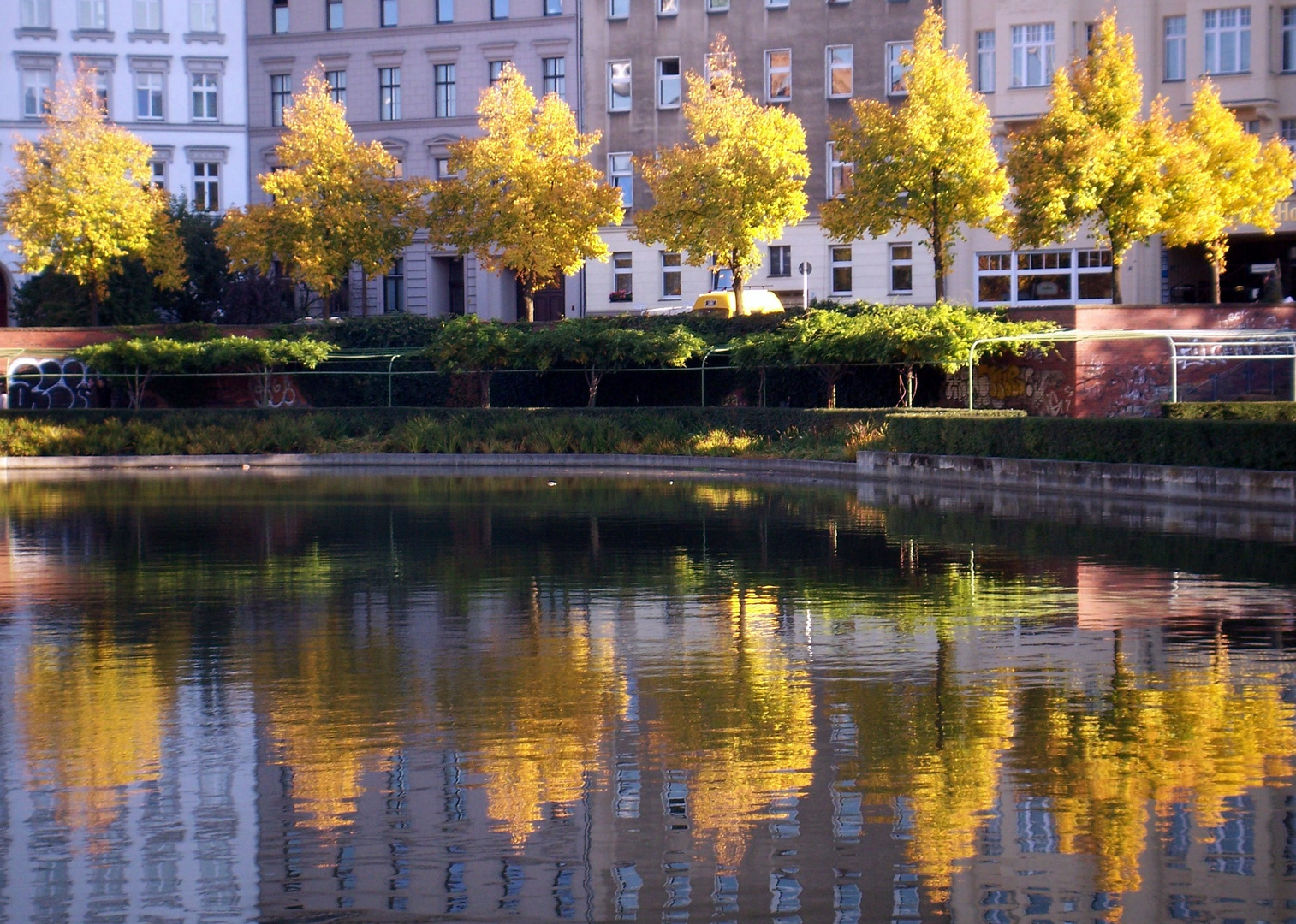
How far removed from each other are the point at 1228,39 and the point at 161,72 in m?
39.3

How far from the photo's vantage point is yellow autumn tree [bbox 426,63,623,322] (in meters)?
49.9

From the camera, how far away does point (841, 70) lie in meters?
56.7

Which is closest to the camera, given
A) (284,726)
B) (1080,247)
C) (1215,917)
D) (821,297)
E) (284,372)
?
(1215,917)

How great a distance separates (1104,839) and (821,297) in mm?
49915

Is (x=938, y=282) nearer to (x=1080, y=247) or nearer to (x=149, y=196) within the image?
(x=1080, y=247)

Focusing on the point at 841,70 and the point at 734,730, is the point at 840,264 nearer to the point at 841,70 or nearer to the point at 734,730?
the point at 841,70

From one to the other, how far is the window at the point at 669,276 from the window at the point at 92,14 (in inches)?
965

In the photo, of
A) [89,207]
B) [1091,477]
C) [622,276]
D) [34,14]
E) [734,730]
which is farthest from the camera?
[34,14]

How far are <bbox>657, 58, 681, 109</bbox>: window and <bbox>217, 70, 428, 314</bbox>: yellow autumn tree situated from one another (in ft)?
34.2

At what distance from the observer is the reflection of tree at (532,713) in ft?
25.0

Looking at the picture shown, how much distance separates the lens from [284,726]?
9031 millimetres

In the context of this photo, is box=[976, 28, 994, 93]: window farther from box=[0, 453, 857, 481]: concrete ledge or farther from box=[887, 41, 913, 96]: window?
box=[0, 453, 857, 481]: concrete ledge

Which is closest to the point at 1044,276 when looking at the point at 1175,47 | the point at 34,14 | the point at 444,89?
the point at 1175,47

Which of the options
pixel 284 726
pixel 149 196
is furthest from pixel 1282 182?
pixel 284 726
